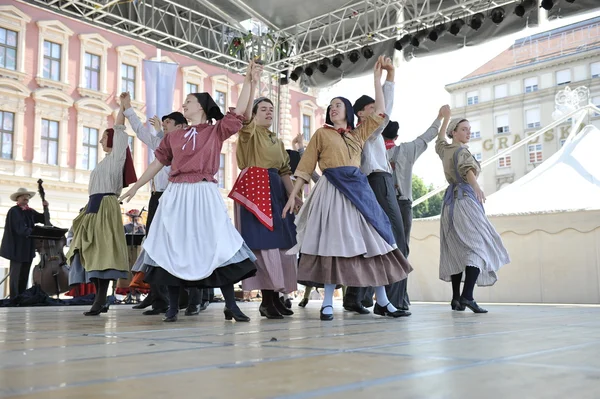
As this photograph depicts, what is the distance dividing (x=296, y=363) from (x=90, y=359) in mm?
641

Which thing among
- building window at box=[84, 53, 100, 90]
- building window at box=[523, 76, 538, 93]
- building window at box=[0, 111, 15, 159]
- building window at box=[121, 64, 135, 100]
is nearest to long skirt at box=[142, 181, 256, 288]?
building window at box=[0, 111, 15, 159]

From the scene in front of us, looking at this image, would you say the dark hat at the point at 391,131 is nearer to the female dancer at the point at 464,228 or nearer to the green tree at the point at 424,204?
the female dancer at the point at 464,228

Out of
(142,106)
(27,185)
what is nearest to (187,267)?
(27,185)

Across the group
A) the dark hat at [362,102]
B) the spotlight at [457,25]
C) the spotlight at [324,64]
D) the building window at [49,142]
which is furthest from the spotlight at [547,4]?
the building window at [49,142]

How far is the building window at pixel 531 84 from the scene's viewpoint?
43.8 m

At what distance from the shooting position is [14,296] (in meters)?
8.75

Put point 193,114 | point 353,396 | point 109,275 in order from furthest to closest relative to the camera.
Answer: point 109,275, point 193,114, point 353,396

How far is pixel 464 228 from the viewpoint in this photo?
5461 mm

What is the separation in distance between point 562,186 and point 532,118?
3779 centimetres

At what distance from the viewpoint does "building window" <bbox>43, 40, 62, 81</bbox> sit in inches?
776

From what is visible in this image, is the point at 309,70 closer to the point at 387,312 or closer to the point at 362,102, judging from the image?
the point at 362,102

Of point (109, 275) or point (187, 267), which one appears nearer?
point (187, 267)

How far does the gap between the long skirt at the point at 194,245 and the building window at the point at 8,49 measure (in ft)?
54.9

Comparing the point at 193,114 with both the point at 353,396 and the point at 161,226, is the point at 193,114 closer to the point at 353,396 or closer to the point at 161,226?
the point at 161,226
